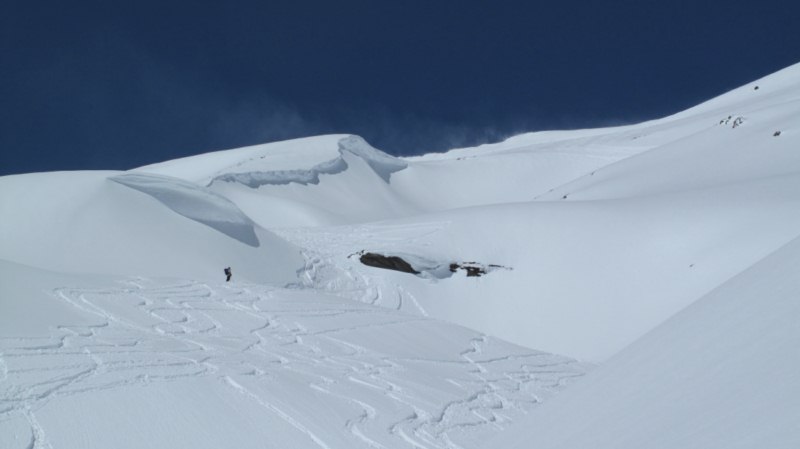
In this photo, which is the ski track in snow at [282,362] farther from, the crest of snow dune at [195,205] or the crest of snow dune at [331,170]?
the crest of snow dune at [331,170]

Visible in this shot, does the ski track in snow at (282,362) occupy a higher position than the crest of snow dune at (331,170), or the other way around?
the crest of snow dune at (331,170)

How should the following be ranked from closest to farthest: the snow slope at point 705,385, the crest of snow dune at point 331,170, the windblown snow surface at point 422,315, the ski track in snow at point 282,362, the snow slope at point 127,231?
the snow slope at point 705,385 → the windblown snow surface at point 422,315 → the ski track in snow at point 282,362 → the snow slope at point 127,231 → the crest of snow dune at point 331,170

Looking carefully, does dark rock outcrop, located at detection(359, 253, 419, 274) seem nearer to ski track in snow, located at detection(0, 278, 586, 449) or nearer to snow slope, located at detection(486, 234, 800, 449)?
ski track in snow, located at detection(0, 278, 586, 449)

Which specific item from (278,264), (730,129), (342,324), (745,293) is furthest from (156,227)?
(730,129)

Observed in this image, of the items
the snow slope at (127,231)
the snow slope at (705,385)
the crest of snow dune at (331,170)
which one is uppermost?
the crest of snow dune at (331,170)

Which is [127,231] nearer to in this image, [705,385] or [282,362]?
[282,362]

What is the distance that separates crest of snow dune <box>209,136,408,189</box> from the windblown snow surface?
13.7ft

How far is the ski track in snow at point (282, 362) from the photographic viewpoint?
22.4ft

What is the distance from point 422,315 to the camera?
684 inches

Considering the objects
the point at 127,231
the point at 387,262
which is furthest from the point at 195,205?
the point at 387,262

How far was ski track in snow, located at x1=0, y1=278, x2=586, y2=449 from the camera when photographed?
269 inches

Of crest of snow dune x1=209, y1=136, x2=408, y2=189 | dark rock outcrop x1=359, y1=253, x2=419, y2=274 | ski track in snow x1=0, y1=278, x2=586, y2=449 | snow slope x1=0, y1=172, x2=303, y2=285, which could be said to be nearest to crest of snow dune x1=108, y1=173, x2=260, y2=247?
snow slope x1=0, y1=172, x2=303, y2=285

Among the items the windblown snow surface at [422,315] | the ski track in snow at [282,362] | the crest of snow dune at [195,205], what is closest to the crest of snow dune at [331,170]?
the windblown snow surface at [422,315]

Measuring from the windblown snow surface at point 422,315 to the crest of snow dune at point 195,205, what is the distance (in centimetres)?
8
